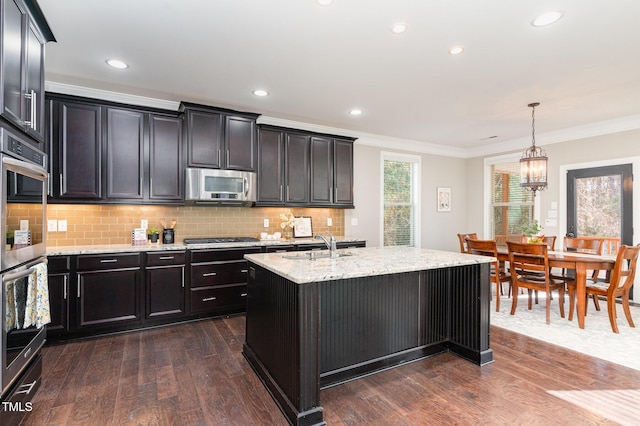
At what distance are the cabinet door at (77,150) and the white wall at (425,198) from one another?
3.58 meters

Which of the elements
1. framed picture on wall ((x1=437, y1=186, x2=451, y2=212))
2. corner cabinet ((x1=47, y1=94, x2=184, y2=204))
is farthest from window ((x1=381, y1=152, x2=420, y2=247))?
corner cabinet ((x1=47, y1=94, x2=184, y2=204))

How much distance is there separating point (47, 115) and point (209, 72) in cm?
172

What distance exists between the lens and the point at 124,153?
3.72 meters

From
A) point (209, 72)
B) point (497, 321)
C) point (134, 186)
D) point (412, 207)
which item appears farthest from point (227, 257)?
point (412, 207)

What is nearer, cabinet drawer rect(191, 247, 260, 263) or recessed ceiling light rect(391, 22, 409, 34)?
recessed ceiling light rect(391, 22, 409, 34)

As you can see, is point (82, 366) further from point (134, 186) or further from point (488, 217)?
point (488, 217)

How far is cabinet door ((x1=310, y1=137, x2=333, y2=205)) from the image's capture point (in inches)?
196

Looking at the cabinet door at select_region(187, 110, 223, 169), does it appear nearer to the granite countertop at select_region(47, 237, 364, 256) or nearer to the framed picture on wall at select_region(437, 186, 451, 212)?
the granite countertop at select_region(47, 237, 364, 256)

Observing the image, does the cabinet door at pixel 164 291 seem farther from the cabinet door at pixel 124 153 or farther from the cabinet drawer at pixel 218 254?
the cabinet door at pixel 124 153

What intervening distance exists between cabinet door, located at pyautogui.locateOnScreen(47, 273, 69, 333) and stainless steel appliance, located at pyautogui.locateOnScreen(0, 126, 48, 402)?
1.30 meters

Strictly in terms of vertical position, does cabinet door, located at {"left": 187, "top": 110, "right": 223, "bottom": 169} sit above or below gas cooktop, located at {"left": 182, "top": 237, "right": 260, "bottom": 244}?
above

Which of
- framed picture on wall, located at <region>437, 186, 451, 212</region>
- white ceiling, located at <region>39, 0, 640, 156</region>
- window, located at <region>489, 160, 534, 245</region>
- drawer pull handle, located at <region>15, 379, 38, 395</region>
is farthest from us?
framed picture on wall, located at <region>437, 186, 451, 212</region>

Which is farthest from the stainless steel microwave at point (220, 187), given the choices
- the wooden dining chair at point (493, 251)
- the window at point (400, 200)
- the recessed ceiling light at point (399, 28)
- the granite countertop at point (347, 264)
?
the wooden dining chair at point (493, 251)

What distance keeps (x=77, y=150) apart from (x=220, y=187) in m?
1.50
